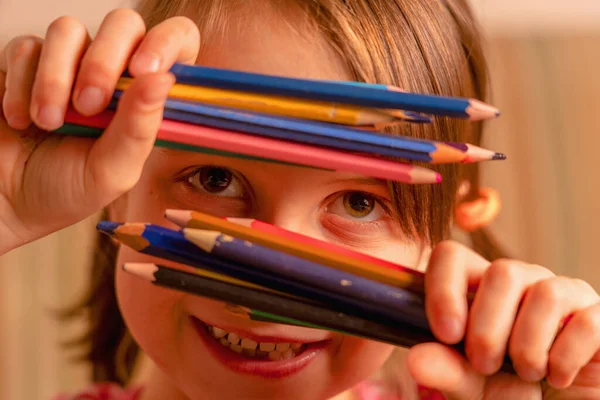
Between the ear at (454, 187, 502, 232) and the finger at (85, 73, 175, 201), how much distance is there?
1.55 ft

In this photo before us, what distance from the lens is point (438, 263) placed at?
455mm

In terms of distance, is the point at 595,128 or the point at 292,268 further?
the point at 595,128

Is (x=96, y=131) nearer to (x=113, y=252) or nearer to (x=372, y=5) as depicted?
(x=372, y=5)

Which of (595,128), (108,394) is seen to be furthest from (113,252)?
(595,128)

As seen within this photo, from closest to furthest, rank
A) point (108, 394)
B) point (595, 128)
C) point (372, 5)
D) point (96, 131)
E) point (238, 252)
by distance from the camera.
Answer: point (238, 252) < point (96, 131) < point (372, 5) < point (108, 394) < point (595, 128)

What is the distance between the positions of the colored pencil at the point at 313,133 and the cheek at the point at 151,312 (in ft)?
0.98

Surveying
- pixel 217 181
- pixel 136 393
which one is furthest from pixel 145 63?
pixel 136 393

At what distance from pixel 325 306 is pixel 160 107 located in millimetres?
172

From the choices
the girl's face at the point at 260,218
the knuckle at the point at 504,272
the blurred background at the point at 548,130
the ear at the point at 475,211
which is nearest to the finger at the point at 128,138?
the girl's face at the point at 260,218

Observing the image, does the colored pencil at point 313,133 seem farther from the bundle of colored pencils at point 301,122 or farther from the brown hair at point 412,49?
the brown hair at point 412,49

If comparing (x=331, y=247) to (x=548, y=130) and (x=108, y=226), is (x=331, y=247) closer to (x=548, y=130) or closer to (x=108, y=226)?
(x=108, y=226)

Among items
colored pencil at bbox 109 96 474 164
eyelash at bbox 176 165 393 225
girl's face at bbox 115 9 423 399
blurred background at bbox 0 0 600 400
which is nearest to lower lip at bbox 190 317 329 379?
girl's face at bbox 115 9 423 399

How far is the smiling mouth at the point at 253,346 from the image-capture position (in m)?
0.75

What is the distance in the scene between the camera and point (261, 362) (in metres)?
0.75
